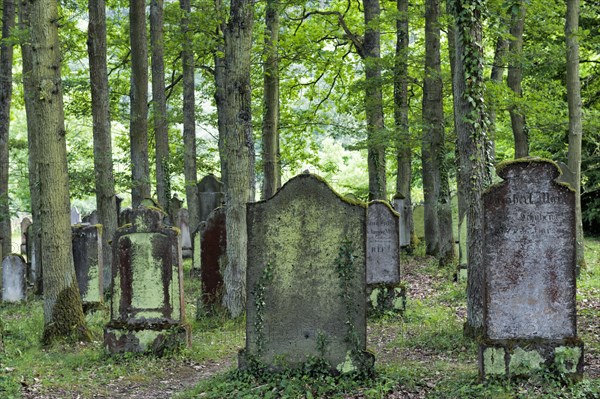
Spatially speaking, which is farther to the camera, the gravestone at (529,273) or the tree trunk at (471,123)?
the tree trunk at (471,123)

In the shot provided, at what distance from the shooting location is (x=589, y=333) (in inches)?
376

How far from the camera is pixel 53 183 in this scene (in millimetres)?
9906

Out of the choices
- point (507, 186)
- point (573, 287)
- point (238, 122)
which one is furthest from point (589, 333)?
point (238, 122)

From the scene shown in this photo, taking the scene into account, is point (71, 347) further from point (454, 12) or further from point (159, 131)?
point (159, 131)

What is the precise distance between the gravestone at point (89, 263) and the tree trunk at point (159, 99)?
5.95 m

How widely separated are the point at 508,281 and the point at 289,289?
229 cm

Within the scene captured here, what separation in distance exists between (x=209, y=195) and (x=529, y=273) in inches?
680

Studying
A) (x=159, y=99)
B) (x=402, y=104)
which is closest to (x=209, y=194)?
(x=159, y=99)

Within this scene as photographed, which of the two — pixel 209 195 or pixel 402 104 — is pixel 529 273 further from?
pixel 209 195

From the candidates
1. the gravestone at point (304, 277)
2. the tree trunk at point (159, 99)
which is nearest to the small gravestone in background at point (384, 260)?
the gravestone at point (304, 277)

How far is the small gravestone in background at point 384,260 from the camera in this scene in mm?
12047

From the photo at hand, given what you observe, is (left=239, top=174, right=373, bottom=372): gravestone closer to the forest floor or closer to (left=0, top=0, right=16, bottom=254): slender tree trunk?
the forest floor

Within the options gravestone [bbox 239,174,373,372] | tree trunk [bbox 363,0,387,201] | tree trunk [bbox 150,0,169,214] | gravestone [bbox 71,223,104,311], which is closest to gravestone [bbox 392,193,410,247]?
tree trunk [bbox 363,0,387,201]

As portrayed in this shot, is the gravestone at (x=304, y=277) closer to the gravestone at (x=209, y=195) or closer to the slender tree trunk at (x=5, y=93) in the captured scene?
the slender tree trunk at (x=5, y=93)
